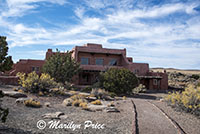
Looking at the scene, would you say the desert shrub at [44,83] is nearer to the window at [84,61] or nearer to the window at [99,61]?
the window at [84,61]

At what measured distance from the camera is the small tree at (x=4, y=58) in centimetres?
812

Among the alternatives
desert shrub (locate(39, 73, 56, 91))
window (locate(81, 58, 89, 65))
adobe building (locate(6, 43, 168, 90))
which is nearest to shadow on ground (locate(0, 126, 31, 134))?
desert shrub (locate(39, 73, 56, 91))

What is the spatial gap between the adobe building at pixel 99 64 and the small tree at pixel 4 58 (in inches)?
800

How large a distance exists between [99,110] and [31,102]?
4.09 meters

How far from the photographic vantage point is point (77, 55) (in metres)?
30.9

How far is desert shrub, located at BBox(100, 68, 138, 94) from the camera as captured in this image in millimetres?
22688

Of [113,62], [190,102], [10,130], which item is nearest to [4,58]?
[10,130]

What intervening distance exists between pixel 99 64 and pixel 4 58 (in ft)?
80.7

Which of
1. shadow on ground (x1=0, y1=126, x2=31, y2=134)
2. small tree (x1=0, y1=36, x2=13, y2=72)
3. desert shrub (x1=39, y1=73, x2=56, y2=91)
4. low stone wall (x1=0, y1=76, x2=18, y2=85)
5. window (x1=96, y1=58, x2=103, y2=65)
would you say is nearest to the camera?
shadow on ground (x1=0, y1=126, x2=31, y2=134)

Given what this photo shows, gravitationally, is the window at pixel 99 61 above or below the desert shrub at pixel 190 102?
above

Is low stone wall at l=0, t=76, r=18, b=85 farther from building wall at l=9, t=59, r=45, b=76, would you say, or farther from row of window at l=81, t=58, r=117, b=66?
row of window at l=81, t=58, r=117, b=66

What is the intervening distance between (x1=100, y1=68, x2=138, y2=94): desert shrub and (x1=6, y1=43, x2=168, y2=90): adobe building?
20.1ft

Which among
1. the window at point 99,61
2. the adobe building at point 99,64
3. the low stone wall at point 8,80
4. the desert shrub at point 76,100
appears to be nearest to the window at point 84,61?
the adobe building at point 99,64

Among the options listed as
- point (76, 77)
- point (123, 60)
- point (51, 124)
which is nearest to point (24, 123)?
point (51, 124)
